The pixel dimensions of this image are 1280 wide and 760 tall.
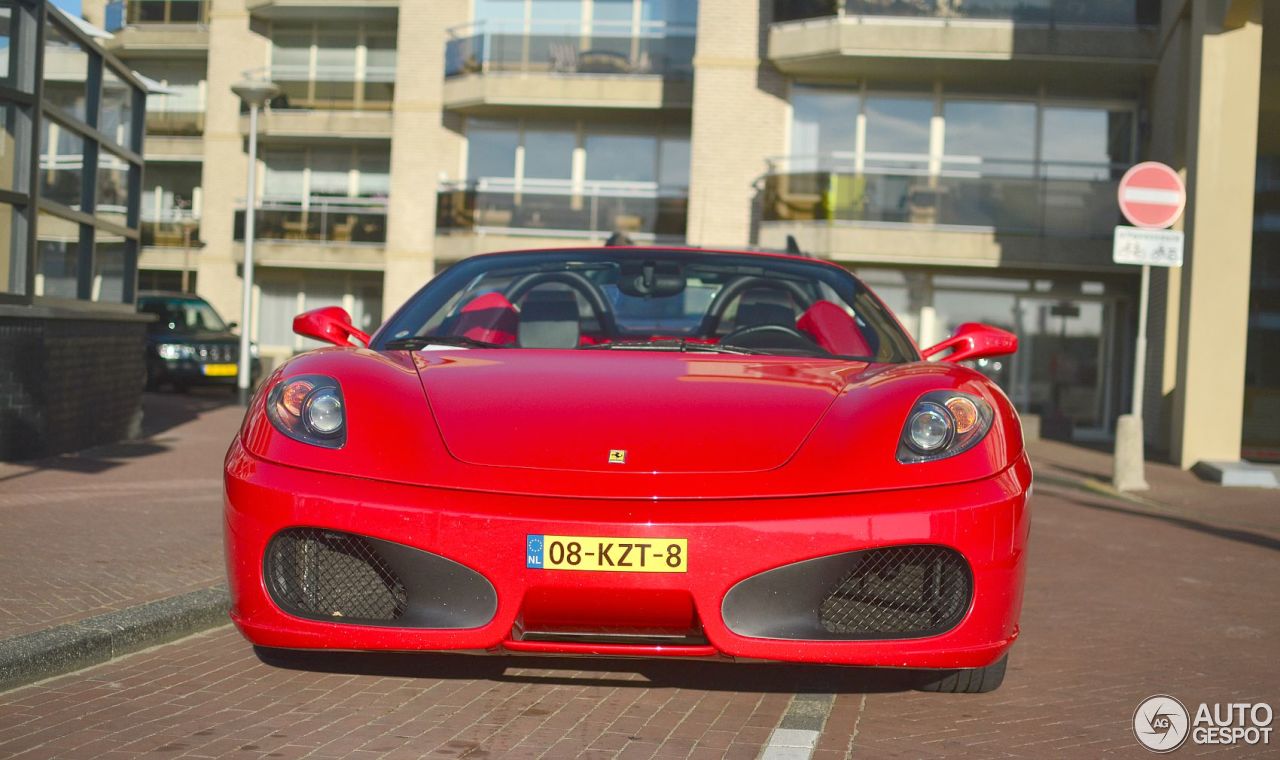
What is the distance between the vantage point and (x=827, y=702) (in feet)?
14.3

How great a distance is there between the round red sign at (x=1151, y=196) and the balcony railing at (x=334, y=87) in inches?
941

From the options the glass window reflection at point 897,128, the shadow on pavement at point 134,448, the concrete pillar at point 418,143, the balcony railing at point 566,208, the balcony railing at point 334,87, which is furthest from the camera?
the balcony railing at point 334,87

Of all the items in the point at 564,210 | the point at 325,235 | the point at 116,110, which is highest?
the point at 564,210

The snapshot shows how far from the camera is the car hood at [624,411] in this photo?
12.4 ft

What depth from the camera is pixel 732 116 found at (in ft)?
86.1

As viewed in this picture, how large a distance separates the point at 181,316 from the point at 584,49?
30.6ft

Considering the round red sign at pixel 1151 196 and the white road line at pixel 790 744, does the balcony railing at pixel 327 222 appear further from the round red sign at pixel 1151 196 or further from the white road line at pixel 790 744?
the white road line at pixel 790 744

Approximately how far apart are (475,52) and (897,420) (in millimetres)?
26917

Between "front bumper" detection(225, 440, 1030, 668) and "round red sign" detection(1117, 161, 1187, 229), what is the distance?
9.86m

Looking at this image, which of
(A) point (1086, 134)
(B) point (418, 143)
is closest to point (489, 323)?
(A) point (1086, 134)

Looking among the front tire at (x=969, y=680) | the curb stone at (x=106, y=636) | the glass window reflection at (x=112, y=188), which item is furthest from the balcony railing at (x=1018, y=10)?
the front tire at (x=969, y=680)

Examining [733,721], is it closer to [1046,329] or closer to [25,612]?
[25,612]

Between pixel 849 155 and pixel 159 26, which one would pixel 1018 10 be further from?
pixel 159 26

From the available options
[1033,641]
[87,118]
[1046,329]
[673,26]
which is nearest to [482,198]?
[673,26]
